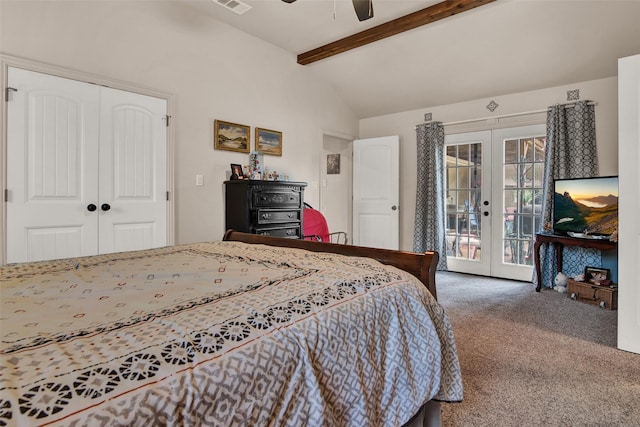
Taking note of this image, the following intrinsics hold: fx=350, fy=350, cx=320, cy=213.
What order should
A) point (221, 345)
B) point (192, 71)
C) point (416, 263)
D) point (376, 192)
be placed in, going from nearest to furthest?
point (221, 345) → point (416, 263) → point (192, 71) → point (376, 192)

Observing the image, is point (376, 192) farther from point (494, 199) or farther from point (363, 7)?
point (363, 7)

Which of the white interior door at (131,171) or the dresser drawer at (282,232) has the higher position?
the white interior door at (131,171)

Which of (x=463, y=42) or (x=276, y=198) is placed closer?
(x=276, y=198)

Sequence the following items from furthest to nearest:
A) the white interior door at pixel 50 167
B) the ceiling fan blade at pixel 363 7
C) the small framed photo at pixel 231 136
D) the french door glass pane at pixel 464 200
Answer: the french door glass pane at pixel 464 200
the small framed photo at pixel 231 136
the white interior door at pixel 50 167
the ceiling fan blade at pixel 363 7

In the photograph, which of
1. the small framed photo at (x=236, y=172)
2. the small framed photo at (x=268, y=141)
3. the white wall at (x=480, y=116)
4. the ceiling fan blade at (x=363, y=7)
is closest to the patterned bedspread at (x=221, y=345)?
the ceiling fan blade at (x=363, y=7)

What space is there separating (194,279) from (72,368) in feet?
2.22

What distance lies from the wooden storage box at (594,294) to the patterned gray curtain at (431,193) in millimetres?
1673

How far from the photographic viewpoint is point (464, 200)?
202 inches

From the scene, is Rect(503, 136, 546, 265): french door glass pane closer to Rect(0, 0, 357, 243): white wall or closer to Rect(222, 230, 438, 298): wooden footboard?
Rect(0, 0, 357, 243): white wall

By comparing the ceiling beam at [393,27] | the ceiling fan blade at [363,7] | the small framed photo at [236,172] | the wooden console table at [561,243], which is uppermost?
the ceiling beam at [393,27]

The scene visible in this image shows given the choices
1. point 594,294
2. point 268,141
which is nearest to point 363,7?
point 268,141

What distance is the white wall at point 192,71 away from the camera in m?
2.79

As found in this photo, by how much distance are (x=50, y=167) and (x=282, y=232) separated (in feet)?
7.06

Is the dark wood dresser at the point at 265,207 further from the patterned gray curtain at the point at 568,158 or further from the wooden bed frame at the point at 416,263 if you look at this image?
the patterned gray curtain at the point at 568,158
